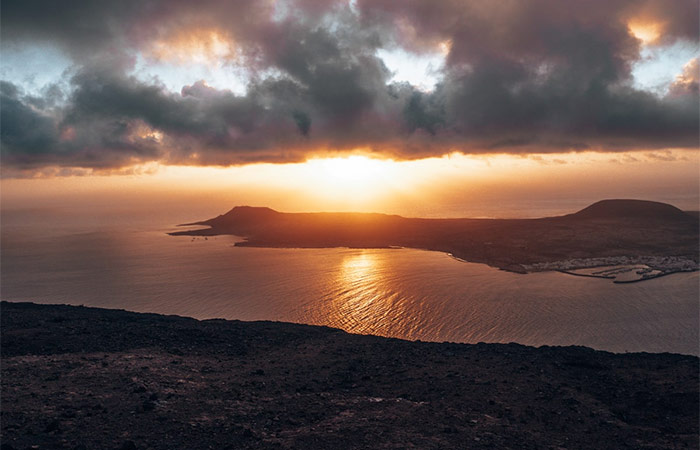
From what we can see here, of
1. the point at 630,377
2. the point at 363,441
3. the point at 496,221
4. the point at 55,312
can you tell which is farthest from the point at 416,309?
the point at 496,221

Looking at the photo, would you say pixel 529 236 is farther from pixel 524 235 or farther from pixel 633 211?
pixel 633 211

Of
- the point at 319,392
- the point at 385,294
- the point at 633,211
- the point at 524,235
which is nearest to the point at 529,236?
the point at 524,235

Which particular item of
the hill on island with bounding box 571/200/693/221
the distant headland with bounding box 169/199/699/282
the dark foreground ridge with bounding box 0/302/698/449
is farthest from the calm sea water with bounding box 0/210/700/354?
the hill on island with bounding box 571/200/693/221

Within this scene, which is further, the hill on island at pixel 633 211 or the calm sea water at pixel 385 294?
the hill on island at pixel 633 211

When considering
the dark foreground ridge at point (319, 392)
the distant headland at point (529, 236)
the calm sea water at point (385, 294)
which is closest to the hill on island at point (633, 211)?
the distant headland at point (529, 236)

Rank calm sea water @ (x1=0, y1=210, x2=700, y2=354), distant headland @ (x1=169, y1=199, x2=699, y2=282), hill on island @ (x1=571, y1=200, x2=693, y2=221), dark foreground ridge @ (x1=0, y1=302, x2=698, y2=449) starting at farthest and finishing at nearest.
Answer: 1. hill on island @ (x1=571, y1=200, x2=693, y2=221)
2. distant headland @ (x1=169, y1=199, x2=699, y2=282)
3. calm sea water @ (x1=0, y1=210, x2=700, y2=354)
4. dark foreground ridge @ (x1=0, y1=302, x2=698, y2=449)

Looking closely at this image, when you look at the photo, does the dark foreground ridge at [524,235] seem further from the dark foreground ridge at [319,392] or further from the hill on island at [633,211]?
the dark foreground ridge at [319,392]

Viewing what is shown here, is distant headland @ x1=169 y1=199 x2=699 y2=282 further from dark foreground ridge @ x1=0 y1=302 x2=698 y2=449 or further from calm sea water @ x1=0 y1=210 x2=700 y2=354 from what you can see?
dark foreground ridge @ x1=0 y1=302 x2=698 y2=449
